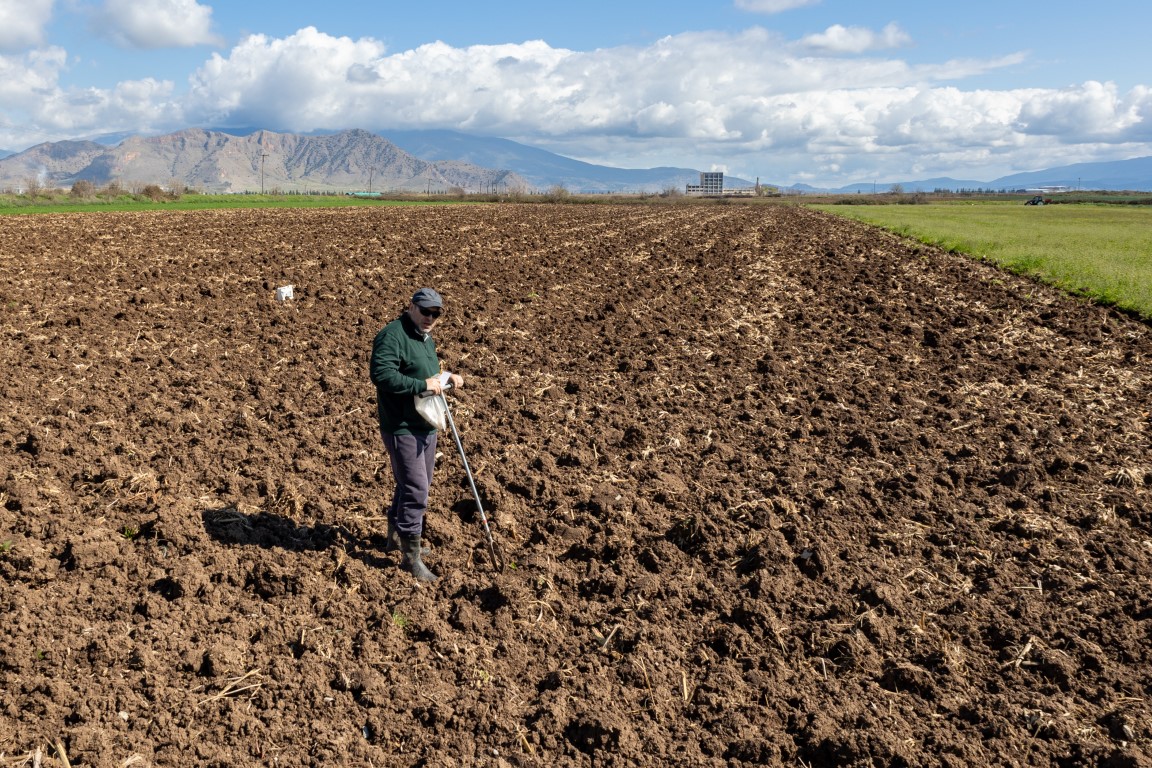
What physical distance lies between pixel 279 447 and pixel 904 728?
6.88m

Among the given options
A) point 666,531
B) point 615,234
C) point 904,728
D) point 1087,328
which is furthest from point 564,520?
point 615,234

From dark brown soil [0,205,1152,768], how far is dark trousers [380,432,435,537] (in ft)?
1.65

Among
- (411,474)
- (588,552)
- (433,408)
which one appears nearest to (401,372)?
(433,408)

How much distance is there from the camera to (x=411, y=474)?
6.45 meters

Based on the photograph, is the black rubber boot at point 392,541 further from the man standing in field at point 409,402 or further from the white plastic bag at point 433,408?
the white plastic bag at point 433,408

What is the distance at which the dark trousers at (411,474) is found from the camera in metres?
6.36

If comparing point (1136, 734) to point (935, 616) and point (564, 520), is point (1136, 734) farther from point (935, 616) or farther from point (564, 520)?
point (564, 520)

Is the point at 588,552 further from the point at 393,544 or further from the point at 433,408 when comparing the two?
the point at 433,408

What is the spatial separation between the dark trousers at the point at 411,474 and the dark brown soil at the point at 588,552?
19.8 inches

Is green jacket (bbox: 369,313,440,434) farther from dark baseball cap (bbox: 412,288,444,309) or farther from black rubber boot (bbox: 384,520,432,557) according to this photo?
black rubber boot (bbox: 384,520,432,557)

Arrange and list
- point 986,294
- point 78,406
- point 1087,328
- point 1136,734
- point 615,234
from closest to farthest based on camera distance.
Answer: point 1136,734, point 78,406, point 1087,328, point 986,294, point 615,234

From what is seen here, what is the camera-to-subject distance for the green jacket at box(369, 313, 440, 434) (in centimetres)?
605

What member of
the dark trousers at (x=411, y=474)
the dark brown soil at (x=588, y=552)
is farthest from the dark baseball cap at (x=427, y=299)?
the dark brown soil at (x=588, y=552)

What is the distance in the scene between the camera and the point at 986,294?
66.3 feet
